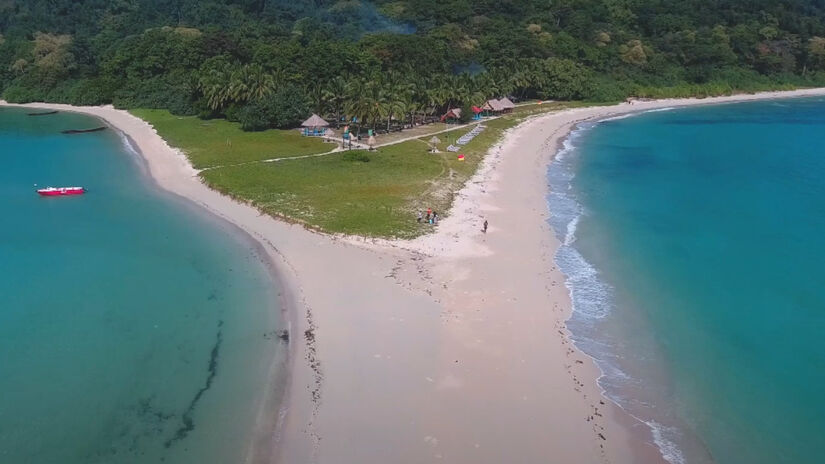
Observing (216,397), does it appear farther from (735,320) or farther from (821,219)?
(821,219)

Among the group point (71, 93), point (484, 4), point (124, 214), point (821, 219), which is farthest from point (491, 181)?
point (484, 4)

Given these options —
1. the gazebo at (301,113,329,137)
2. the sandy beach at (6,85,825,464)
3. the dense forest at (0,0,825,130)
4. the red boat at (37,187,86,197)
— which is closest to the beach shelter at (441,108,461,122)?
the dense forest at (0,0,825,130)

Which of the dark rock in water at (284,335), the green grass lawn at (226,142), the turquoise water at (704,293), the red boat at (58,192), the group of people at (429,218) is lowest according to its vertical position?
the turquoise water at (704,293)

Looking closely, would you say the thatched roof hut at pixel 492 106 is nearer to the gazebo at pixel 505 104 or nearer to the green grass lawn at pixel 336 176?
the gazebo at pixel 505 104

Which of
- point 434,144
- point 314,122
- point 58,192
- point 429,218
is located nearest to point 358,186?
point 429,218

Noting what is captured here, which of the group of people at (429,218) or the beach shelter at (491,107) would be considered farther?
A: the beach shelter at (491,107)

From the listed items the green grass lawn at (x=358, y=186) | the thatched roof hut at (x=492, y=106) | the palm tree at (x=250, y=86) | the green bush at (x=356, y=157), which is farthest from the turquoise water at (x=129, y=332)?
the thatched roof hut at (x=492, y=106)

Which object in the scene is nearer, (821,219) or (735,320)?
(735,320)
